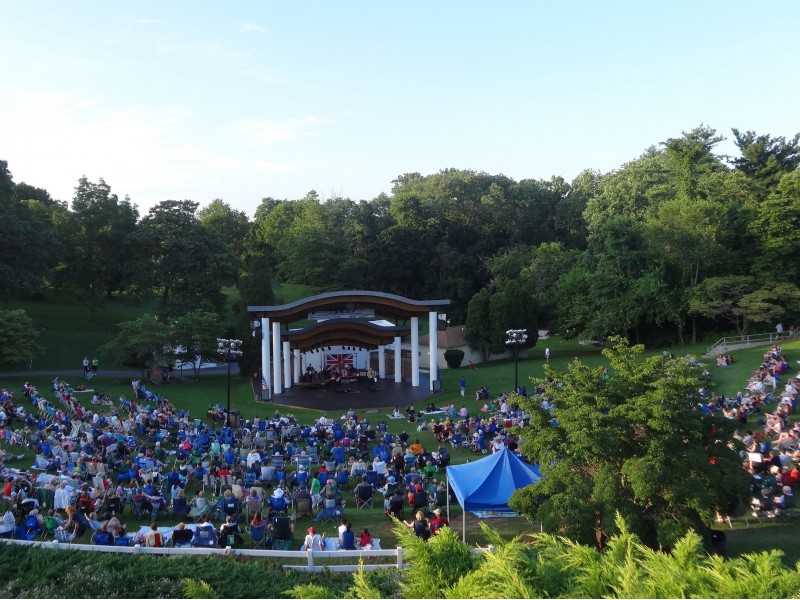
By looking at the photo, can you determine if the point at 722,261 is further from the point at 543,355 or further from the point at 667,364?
the point at 667,364

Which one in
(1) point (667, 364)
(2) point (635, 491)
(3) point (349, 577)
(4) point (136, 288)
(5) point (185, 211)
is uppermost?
(5) point (185, 211)

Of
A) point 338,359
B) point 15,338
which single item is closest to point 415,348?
point 338,359

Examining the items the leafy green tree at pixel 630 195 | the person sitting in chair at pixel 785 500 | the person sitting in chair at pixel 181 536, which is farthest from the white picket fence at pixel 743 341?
the person sitting in chair at pixel 181 536

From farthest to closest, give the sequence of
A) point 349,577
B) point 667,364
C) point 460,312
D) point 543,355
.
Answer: point 460,312, point 543,355, point 667,364, point 349,577

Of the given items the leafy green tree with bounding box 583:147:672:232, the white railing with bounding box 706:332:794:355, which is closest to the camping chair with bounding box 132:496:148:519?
the white railing with bounding box 706:332:794:355

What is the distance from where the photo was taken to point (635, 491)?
11.9m

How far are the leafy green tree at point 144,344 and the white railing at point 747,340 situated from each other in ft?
101

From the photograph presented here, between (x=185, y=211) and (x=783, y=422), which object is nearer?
(x=783, y=422)

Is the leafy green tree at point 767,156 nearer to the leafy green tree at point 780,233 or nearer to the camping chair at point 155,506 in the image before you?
the leafy green tree at point 780,233

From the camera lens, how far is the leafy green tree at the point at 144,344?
117 ft

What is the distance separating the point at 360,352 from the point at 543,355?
12963 mm

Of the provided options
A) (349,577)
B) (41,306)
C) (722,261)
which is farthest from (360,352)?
(349,577)

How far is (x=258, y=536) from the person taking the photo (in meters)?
12.9

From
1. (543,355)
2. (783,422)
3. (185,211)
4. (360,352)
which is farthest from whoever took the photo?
(185,211)
